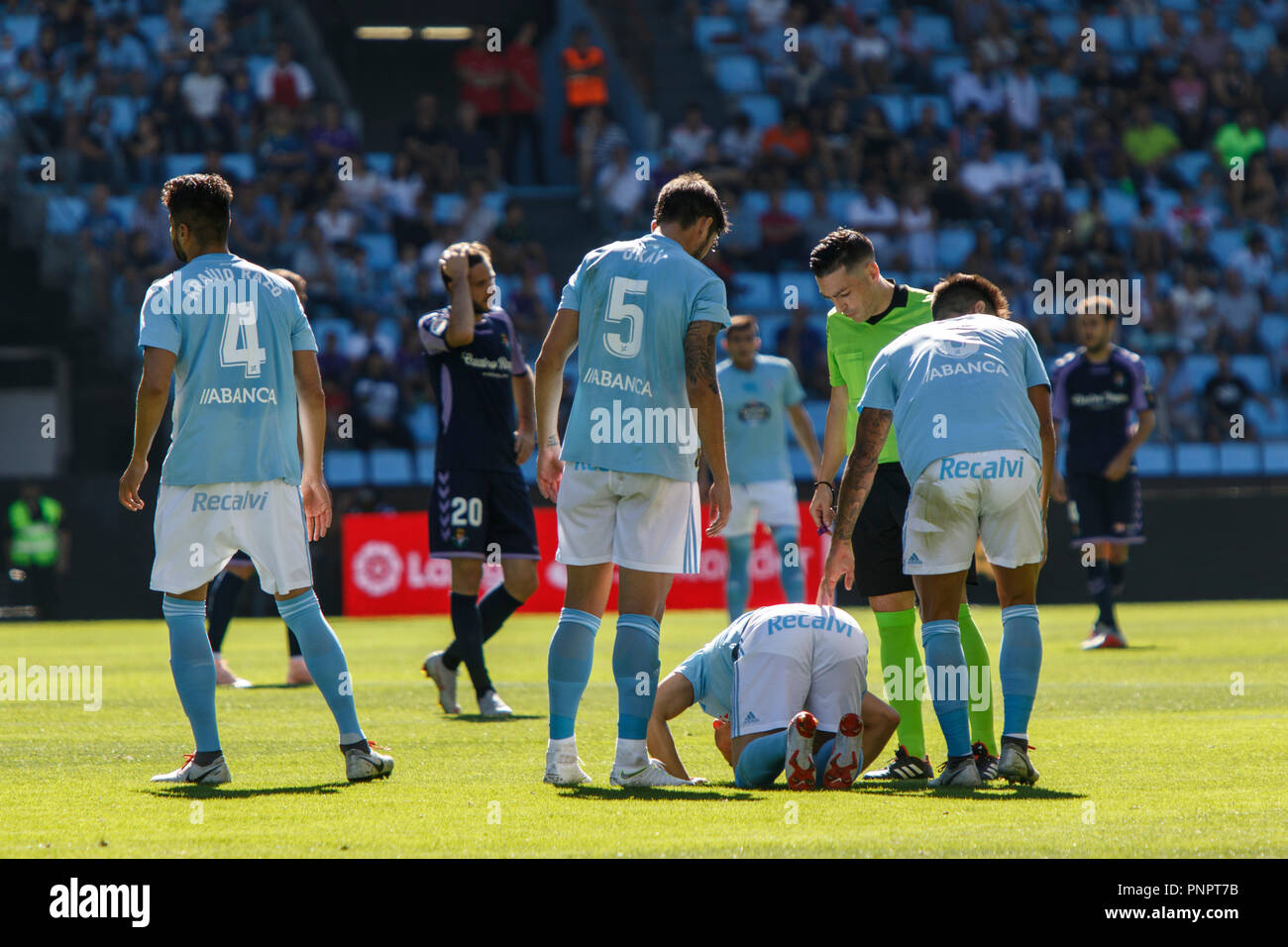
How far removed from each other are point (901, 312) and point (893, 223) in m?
15.5

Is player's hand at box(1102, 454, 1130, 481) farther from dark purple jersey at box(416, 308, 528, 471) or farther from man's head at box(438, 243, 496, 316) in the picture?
man's head at box(438, 243, 496, 316)

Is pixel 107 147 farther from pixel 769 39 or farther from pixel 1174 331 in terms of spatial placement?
pixel 1174 331

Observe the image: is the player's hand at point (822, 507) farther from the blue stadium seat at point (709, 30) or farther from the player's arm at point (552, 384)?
the blue stadium seat at point (709, 30)

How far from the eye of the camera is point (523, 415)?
8.92m

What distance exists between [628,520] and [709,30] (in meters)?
20.7

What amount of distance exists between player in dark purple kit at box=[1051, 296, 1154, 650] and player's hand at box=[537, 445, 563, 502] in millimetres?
7419

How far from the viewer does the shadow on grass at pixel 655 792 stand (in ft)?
19.2

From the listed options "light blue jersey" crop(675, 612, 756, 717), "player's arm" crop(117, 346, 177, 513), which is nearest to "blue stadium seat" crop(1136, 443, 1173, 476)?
"light blue jersey" crop(675, 612, 756, 717)

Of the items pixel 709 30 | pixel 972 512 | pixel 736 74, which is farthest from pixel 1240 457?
pixel 972 512

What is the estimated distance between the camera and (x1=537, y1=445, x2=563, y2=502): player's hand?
628 cm

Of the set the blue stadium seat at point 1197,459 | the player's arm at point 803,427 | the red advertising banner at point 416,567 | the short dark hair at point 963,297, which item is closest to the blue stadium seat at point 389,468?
the red advertising banner at point 416,567

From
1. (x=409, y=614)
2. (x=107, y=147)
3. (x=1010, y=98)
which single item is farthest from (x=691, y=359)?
(x=1010, y=98)

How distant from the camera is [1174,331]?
2188 centimetres

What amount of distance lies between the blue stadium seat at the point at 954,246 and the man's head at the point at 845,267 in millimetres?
16067
